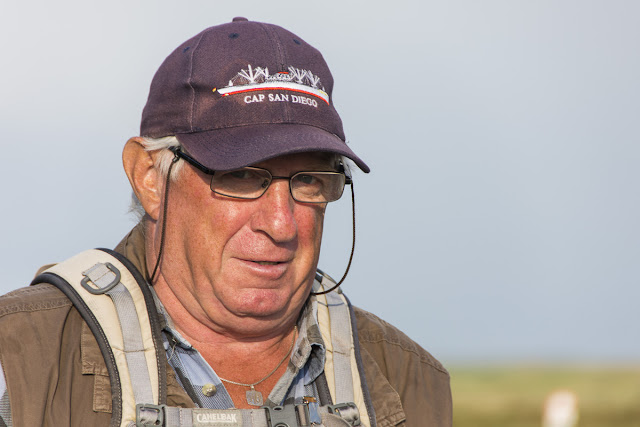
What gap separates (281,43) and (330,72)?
315mm

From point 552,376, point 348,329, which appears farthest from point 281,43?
point 552,376

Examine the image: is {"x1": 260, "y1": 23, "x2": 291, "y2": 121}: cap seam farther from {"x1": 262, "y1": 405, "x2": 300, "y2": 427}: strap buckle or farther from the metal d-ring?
{"x1": 262, "y1": 405, "x2": 300, "y2": 427}: strap buckle

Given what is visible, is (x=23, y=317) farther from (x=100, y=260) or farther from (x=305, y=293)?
(x=305, y=293)

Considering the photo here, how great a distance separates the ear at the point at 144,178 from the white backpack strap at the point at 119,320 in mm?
265

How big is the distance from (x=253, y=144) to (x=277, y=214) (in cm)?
30

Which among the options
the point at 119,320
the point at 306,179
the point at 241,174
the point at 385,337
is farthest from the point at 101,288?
the point at 385,337

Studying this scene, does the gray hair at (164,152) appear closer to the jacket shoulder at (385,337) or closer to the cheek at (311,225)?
the cheek at (311,225)

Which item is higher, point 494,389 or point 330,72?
point 330,72

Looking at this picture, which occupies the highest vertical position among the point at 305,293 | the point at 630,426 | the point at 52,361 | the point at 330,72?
the point at 330,72

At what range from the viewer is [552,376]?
12.2 metres

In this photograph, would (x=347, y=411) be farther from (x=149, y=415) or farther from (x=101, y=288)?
(x=101, y=288)

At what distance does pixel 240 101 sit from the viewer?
3152 mm

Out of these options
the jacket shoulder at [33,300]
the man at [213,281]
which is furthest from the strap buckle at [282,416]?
the jacket shoulder at [33,300]

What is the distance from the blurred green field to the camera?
10.5 meters
